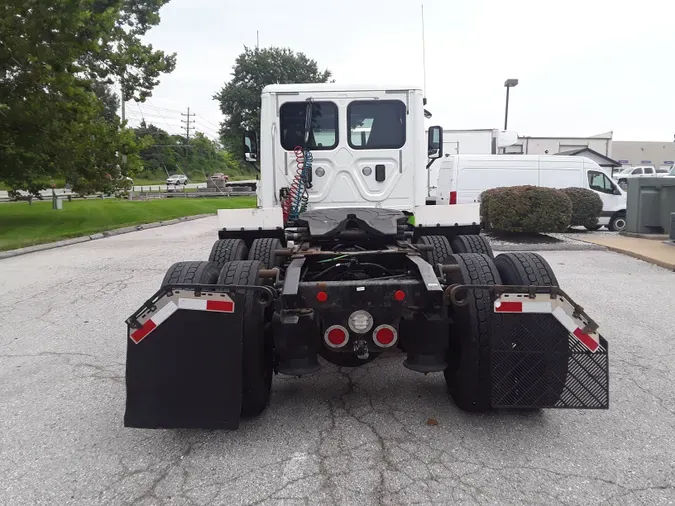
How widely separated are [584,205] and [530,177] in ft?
6.13

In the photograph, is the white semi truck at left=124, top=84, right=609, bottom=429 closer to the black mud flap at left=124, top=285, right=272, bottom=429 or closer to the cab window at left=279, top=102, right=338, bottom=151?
the black mud flap at left=124, top=285, right=272, bottom=429

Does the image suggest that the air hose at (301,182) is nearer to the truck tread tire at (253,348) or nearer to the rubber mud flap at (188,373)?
the truck tread tire at (253,348)

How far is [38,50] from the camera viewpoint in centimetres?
1451

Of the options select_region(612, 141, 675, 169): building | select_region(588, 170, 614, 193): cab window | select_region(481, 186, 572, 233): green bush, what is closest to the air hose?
select_region(481, 186, 572, 233): green bush

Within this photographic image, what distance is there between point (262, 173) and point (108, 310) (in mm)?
2882

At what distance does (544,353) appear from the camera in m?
3.26

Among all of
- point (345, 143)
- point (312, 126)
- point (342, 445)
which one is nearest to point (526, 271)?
point (342, 445)

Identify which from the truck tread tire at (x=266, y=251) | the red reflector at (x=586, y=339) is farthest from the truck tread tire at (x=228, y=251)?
the red reflector at (x=586, y=339)

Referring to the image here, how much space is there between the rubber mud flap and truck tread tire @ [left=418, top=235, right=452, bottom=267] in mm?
2167

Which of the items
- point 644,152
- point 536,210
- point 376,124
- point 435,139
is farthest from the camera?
point 644,152

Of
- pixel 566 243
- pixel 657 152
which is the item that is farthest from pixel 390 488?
pixel 657 152

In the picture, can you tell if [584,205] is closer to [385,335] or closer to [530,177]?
[530,177]

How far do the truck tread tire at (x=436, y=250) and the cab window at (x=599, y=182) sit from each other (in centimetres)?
1356

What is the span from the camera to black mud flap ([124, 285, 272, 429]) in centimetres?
320
